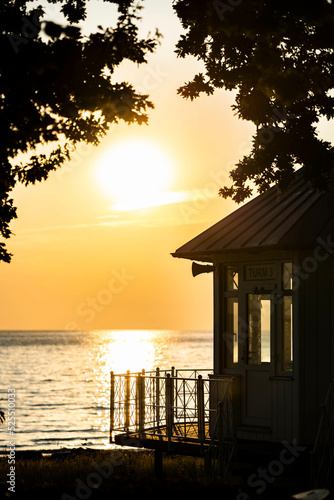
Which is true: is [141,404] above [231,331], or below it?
below

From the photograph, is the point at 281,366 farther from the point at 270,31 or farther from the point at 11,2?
the point at 11,2

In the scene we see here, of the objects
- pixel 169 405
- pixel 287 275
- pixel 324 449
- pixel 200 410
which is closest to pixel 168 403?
pixel 169 405

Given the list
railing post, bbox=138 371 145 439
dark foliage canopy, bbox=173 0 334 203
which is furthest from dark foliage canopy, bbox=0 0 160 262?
railing post, bbox=138 371 145 439

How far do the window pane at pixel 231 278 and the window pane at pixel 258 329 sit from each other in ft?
1.64

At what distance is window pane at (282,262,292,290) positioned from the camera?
14.2m

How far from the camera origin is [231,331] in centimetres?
1534

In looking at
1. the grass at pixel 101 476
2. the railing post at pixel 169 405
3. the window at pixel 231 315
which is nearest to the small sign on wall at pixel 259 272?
the window at pixel 231 315

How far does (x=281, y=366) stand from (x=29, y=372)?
87.6 metres

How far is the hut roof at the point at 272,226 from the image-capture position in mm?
13945

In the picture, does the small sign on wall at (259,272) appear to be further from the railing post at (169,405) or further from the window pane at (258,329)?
the railing post at (169,405)

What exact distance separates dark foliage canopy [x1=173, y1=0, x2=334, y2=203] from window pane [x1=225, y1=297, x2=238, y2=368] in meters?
2.38

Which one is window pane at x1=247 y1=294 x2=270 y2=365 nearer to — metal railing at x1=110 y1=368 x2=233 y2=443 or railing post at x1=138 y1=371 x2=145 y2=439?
metal railing at x1=110 y1=368 x2=233 y2=443

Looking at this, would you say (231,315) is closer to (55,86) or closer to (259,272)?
(259,272)

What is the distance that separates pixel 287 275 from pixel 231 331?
5.98ft
